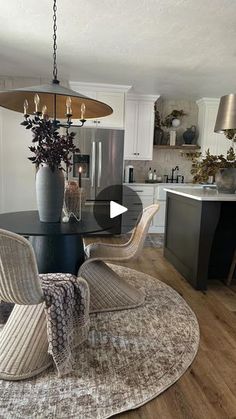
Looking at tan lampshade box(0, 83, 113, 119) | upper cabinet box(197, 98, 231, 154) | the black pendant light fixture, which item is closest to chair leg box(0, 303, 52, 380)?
the black pendant light fixture

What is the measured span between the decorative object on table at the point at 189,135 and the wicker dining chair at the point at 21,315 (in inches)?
171

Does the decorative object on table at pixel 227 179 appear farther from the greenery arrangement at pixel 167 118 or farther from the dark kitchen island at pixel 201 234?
the greenery arrangement at pixel 167 118

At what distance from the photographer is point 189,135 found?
5289 millimetres

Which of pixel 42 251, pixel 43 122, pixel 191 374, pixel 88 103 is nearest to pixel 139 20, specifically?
pixel 88 103

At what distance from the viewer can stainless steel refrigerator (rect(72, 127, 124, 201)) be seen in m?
4.51

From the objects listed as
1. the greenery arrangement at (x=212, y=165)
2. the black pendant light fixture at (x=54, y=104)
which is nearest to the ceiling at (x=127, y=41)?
the black pendant light fixture at (x=54, y=104)

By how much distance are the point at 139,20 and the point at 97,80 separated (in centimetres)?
187

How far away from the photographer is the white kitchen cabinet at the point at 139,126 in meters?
4.95

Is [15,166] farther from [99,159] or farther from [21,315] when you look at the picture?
[21,315]

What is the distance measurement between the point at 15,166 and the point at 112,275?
2.90 m

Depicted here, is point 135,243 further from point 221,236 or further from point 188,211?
point 221,236

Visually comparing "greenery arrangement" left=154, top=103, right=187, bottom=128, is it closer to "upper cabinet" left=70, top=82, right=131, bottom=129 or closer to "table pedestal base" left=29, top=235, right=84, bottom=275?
"upper cabinet" left=70, top=82, right=131, bottom=129

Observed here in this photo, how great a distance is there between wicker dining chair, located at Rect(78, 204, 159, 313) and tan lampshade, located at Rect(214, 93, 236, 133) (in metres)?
1.10

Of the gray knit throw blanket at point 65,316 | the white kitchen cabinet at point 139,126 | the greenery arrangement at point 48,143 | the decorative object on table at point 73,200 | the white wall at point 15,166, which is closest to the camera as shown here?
the gray knit throw blanket at point 65,316
